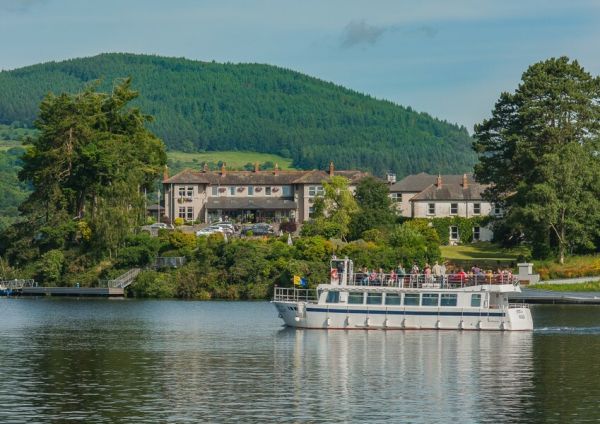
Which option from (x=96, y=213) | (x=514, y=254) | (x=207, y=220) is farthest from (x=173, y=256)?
(x=207, y=220)

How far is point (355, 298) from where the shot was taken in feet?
284

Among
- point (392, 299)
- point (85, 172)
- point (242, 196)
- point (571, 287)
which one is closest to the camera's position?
point (392, 299)

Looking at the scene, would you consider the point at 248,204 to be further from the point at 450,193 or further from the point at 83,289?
the point at 83,289

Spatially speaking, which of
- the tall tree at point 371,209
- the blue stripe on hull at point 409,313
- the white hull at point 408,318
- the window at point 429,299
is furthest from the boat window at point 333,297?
the tall tree at point 371,209

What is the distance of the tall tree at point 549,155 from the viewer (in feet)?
400

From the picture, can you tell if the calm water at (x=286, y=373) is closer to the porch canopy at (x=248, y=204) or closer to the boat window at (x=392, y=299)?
the boat window at (x=392, y=299)

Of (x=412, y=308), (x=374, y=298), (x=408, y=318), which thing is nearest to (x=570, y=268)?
(x=408, y=318)

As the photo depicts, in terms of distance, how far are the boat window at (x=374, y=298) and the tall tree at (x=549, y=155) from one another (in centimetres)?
3807

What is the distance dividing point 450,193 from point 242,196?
119 feet

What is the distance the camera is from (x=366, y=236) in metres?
138

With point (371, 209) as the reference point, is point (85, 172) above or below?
above

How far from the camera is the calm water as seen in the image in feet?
167

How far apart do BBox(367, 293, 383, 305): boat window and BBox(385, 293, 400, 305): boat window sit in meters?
0.40

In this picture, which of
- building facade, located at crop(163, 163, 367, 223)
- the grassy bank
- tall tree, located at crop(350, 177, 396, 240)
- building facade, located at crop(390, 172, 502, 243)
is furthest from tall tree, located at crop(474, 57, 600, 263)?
building facade, located at crop(163, 163, 367, 223)
